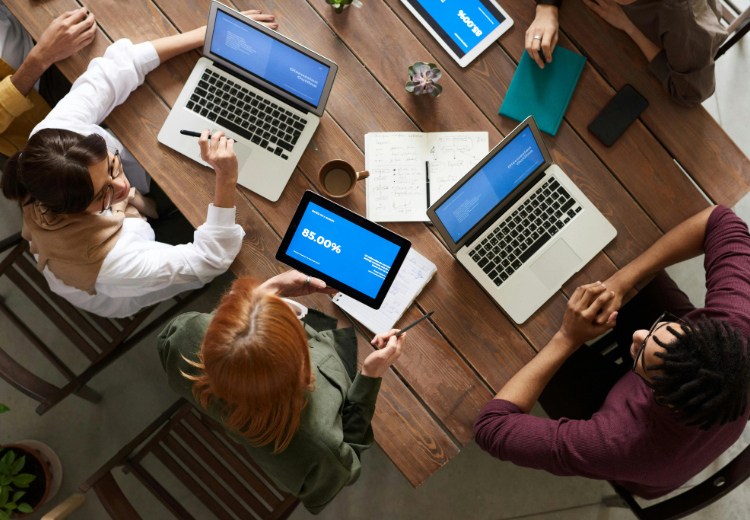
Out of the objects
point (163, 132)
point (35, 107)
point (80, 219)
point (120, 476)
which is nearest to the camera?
point (80, 219)

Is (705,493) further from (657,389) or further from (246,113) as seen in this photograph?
(246,113)

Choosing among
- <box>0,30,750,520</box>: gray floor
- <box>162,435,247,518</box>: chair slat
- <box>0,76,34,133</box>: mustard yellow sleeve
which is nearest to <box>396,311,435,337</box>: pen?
<box>162,435,247,518</box>: chair slat

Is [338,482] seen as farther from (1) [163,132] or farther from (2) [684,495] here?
(1) [163,132]

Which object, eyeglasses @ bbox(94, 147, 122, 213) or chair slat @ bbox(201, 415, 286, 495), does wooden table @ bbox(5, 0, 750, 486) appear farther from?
chair slat @ bbox(201, 415, 286, 495)

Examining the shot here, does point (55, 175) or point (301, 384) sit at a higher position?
point (55, 175)

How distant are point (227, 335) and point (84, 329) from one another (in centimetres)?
103

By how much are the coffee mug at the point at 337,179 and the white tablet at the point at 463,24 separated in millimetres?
526

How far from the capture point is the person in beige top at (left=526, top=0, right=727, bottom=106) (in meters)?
1.42

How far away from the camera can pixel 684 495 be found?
4.62ft

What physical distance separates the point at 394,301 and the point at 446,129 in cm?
58

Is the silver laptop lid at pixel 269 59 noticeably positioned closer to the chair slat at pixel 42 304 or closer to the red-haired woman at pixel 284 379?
the red-haired woman at pixel 284 379

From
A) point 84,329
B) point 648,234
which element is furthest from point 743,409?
point 84,329

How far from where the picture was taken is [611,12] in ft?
5.01

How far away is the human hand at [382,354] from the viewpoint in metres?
1.27
